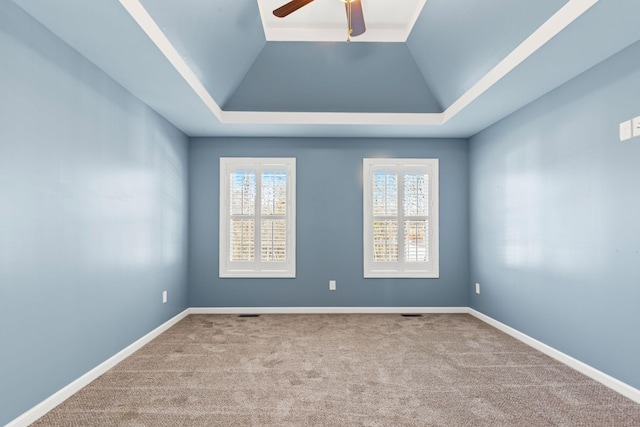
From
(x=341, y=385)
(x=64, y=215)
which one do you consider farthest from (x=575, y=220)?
(x=64, y=215)

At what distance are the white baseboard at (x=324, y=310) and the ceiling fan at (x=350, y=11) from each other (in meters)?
3.29

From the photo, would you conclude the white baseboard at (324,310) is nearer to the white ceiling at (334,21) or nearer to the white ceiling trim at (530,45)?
the white ceiling trim at (530,45)

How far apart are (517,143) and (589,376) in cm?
219

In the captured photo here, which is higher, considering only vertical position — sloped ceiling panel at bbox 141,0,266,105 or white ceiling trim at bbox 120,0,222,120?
sloped ceiling panel at bbox 141,0,266,105

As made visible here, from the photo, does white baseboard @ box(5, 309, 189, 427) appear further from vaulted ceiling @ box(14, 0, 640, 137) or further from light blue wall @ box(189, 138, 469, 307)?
vaulted ceiling @ box(14, 0, 640, 137)

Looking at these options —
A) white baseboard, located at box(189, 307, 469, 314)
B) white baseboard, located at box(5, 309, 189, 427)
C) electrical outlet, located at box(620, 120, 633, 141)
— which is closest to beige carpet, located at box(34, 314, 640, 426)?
white baseboard, located at box(5, 309, 189, 427)

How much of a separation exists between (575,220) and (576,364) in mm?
1156

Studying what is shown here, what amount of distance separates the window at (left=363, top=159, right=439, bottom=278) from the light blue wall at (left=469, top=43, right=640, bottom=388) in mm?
856

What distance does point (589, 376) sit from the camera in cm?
257

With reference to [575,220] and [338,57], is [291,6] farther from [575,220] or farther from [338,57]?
[575,220]

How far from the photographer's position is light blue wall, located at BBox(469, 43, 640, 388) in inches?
91.4

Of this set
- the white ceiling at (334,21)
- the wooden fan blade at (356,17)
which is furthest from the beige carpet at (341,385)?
the white ceiling at (334,21)

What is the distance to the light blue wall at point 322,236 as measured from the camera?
14.8 feet

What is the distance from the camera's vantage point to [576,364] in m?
2.70
